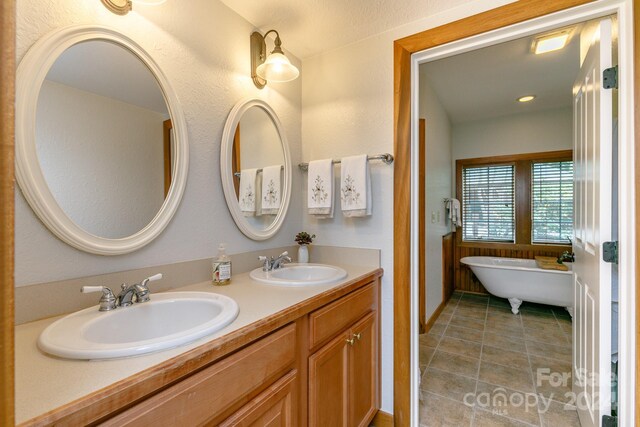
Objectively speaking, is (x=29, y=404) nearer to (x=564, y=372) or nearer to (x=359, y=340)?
(x=359, y=340)

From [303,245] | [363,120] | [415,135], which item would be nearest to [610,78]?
[415,135]

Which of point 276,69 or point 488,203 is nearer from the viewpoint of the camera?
point 276,69

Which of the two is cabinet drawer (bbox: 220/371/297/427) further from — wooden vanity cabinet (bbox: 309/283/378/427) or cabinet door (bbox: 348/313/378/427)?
cabinet door (bbox: 348/313/378/427)

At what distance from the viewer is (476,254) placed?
160 inches

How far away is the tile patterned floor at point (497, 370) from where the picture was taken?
171cm

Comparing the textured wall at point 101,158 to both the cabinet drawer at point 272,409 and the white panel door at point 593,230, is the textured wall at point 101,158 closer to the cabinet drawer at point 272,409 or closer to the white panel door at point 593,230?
the cabinet drawer at point 272,409

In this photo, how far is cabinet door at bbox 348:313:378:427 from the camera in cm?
136

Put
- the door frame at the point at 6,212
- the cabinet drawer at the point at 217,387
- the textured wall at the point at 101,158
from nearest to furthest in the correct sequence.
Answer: the door frame at the point at 6,212 → the cabinet drawer at the point at 217,387 → the textured wall at the point at 101,158

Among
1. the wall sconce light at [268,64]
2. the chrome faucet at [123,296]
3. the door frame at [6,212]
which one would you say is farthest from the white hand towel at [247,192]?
the door frame at [6,212]

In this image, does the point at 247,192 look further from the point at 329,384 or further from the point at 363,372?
the point at 363,372

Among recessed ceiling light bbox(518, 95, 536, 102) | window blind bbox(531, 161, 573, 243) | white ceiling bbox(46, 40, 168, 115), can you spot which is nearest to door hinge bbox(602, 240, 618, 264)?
white ceiling bbox(46, 40, 168, 115)

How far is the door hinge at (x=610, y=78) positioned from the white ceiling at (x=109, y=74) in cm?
186

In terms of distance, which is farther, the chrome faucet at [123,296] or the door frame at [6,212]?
the chrome faucet at [123,296]

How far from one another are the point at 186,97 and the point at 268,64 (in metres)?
0.47
